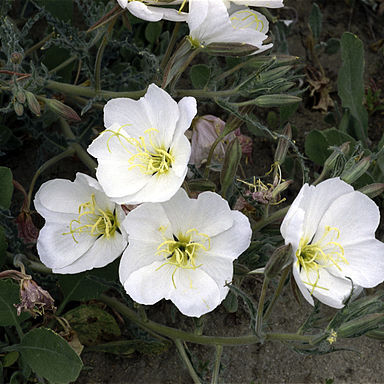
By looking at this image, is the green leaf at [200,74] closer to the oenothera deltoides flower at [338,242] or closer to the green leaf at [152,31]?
the green leaf at [152,31]

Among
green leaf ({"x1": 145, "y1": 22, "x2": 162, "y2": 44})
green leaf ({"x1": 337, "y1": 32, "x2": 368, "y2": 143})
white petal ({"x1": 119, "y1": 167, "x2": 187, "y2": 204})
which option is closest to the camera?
white petal ({"x1": 119, "y1": 167, "x2": 187, "y2": 204})

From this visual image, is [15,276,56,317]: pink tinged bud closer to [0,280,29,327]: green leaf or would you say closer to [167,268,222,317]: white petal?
[0,280,29,327]: green leaf

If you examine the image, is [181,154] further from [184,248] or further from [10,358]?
[10,358]

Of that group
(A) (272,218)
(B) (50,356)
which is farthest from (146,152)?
(B) (50,356)

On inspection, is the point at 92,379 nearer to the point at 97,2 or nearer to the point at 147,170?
the point at 147,170

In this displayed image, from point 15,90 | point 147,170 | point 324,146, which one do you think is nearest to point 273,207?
point 324,146

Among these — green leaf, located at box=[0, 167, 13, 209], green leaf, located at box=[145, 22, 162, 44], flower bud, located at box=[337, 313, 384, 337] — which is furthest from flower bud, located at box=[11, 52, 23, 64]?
flower bud, located at box=[337, 313, 384, 337]

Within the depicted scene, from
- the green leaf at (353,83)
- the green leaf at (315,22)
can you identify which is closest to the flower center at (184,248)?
the green leaf at (353,83)
